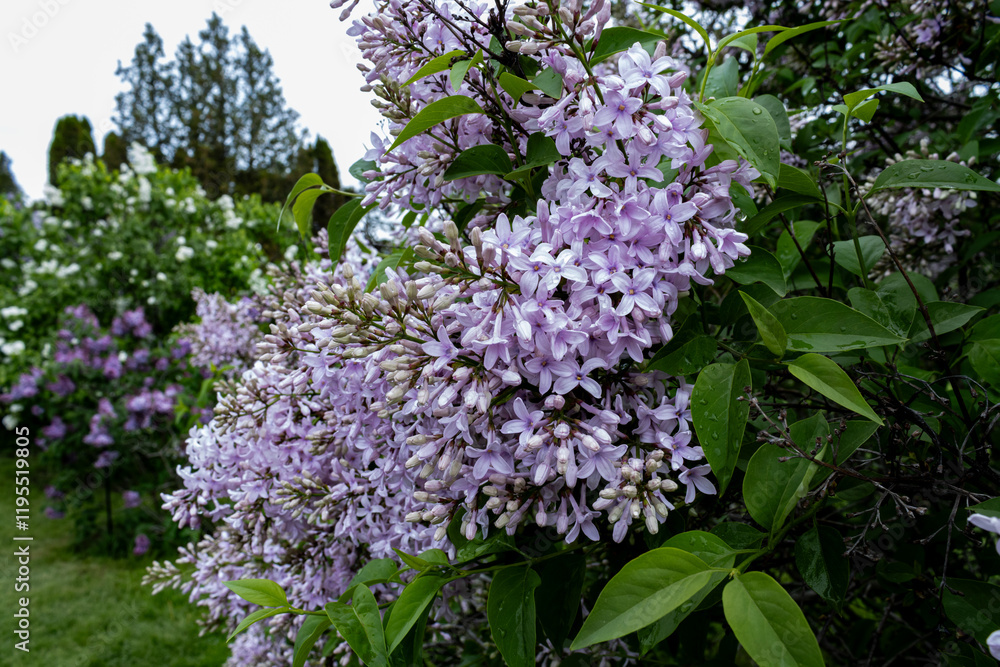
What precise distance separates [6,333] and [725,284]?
1016 cm

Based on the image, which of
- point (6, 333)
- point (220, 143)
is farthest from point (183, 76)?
point (6, 333)

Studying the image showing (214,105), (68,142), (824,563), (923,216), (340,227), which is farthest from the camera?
(214,105)

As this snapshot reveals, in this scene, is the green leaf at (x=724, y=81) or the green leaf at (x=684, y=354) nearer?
the green leaf at (x=684, y=354)

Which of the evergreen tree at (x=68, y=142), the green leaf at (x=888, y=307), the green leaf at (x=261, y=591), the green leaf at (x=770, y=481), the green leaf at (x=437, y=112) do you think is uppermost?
the evergreen tree at (x=68, y=142)

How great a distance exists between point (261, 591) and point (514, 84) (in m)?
1.20

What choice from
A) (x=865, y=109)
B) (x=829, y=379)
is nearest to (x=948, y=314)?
(x=865, y=109)

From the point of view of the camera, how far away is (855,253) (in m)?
1.53

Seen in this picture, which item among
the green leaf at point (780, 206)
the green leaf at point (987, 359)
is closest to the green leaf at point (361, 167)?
the green leaf at point (780, 206)

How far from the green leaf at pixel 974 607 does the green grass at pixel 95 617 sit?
465cm

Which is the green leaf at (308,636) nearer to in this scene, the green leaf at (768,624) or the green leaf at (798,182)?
the green leaf at (768,624)

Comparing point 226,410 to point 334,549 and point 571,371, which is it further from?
point 571,371

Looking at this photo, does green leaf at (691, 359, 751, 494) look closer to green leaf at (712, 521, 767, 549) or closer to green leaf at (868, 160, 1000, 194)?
green leaf at (712, 521, 767, 549)

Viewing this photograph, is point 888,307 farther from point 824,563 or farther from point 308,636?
point 308,636

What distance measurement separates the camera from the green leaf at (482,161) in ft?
4.18
